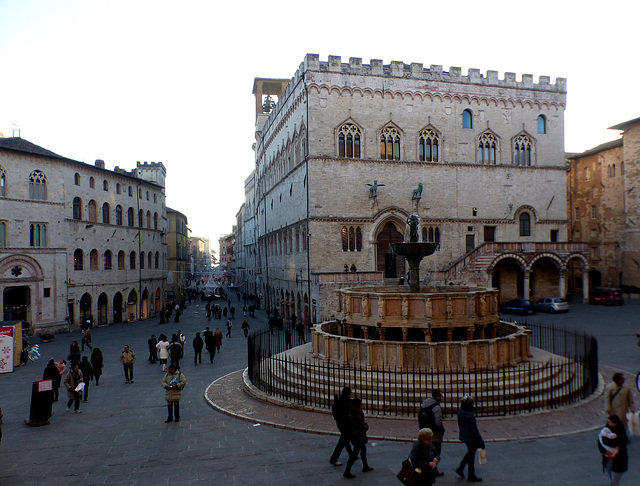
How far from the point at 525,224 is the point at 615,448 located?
1359 inches

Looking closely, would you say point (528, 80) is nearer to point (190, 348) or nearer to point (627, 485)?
point (190, 348)

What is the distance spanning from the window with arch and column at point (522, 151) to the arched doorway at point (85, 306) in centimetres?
3581

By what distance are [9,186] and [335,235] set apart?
22595 millimetres

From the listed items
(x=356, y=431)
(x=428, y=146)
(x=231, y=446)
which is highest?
(x=428, y=146)

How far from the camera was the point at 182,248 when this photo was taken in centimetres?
6856

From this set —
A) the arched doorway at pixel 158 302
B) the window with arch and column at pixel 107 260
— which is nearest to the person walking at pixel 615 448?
the window with arch and column at pixel 107 260

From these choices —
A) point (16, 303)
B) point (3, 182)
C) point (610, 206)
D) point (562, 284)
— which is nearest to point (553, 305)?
point (562, 284)

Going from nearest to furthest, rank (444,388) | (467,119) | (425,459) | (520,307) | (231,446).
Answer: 1. (425,459)
2. (231,446)
3. (444,388)
4. (520,307)
5. (467,119)

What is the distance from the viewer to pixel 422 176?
3531cm

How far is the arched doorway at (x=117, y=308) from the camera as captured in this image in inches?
1531

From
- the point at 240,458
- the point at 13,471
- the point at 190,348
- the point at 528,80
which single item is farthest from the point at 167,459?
the point at 528,80

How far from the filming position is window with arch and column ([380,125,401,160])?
34.8m

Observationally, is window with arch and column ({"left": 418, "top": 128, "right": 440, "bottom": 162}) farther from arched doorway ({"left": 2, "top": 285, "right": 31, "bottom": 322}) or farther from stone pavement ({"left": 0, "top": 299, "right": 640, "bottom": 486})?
arched doorway ({"left": 2, "top": 285, "right": 31, "bottom": 322})

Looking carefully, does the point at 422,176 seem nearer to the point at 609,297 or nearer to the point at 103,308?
the point at 609,297
